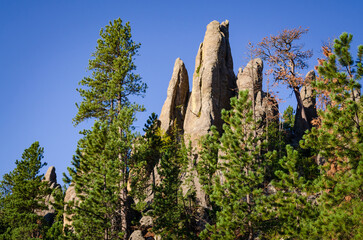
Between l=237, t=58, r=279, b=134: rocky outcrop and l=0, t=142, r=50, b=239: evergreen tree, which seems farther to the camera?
l=0, t=142, r=50, b=239: evergreen tree

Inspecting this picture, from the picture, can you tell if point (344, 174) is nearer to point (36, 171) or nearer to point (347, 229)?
point (347, 229)

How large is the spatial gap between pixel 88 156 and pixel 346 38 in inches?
615

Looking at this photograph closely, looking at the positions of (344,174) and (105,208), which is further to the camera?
(105,208)

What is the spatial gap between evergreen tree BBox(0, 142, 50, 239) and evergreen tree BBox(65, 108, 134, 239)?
14699mm

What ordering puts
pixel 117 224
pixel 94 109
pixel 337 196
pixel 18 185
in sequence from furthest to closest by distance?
pixel 18 185
pixel 94 109
pixel 117 224
pixel 337 196

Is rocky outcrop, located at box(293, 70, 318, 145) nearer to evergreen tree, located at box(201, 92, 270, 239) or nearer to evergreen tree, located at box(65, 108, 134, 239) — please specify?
evergreen tree, located at box(201, 92, 270, 239)

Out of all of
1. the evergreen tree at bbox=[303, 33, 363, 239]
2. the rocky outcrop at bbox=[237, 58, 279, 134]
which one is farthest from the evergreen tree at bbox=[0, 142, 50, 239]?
the evergreen tree at bbox=[303, 33, 363, 239]

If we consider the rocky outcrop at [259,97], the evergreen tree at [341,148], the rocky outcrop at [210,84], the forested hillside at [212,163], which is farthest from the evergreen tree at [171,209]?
the rocky outcrop at [210,84]

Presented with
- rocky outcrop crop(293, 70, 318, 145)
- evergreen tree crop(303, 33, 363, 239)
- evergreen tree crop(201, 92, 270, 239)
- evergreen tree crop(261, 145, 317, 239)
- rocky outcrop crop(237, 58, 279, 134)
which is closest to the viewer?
evergreen tree crop(303, 33, 363, 239)

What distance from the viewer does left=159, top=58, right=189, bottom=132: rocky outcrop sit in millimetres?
38156

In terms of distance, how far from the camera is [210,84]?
1420 inches

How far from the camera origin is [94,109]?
2688 cm

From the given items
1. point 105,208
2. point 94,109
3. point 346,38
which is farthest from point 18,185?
point 346,38

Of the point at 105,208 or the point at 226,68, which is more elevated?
the point at 226,68
